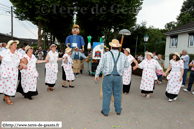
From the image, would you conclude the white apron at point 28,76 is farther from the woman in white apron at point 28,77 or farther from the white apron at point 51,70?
the white apron at point 51,70

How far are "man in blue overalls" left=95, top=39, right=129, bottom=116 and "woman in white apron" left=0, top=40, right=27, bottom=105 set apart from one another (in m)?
2.70

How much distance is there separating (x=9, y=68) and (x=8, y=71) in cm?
10

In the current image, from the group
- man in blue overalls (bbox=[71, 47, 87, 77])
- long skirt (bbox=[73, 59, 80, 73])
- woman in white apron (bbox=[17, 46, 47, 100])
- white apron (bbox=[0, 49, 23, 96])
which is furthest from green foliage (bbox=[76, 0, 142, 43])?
white apron (bbox=[0, 49, 23, 96])

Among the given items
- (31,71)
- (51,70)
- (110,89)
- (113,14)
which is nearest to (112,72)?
(110,89)

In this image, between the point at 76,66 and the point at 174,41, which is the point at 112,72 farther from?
the point at 174,41

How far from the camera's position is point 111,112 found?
495cm

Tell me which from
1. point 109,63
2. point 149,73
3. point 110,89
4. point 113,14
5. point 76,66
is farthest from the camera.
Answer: point 113,14

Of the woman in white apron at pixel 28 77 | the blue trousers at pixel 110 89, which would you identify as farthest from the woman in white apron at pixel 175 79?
the woman in white apron at pixel 28 77

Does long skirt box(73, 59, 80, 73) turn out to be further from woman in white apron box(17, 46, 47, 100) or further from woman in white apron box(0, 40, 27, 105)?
woman in white apron box(0, 40, 27, 105)

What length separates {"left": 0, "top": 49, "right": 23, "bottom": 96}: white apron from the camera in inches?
206

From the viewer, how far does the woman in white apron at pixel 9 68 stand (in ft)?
17.2

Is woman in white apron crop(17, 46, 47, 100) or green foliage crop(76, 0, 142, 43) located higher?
green foliage crop(76, 0, 142, 43)

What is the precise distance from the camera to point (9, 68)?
5309 mm

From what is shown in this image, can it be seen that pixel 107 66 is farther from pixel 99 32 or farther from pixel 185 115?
pixel 99 32
